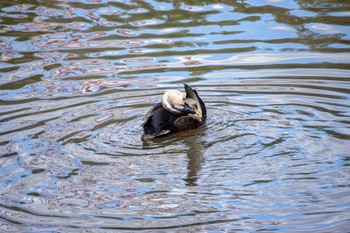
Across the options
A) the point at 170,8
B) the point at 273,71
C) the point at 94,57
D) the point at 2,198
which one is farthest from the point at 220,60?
the point at 2,198

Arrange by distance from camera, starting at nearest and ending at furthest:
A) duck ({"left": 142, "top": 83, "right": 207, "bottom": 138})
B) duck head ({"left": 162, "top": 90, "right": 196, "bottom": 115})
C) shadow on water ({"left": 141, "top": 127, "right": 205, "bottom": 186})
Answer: shadow on water ({"left": 141, "top": 127, "right": 205, "bottom": 186}), duck ({"left": 142, "top": 83, "right": 207, "bottom": 138}), duck head ({"left": 162, "top": 90, "right": 196, "bottom": 115})

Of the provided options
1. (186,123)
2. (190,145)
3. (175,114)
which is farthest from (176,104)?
(190,145)

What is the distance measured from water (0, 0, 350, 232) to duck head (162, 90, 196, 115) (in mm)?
249

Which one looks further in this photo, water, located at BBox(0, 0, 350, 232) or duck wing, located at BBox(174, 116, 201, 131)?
duck wing, located at BBox(174, 116, 201, 131)

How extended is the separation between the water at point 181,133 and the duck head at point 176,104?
25cm

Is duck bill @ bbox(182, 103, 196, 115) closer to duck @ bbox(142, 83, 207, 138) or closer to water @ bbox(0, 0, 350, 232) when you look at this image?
duck @ bbox(142, 83, 207, 138)

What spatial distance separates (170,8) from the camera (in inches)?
508

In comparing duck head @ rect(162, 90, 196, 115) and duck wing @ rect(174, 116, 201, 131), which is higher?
duck head @ rect(162, 90, 196, 115)

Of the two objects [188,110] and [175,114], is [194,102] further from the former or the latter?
[175,114]

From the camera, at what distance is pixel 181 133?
8.02 m

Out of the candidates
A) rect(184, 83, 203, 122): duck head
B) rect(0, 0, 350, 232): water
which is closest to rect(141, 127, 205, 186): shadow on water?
rect(0, 0, 350, 232): water

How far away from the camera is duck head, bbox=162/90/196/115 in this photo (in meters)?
8.03

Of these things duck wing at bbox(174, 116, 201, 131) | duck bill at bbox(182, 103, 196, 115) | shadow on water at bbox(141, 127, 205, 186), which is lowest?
shadow on water at bbox(141, 127, 205, 186)

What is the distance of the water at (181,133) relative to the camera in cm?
607
